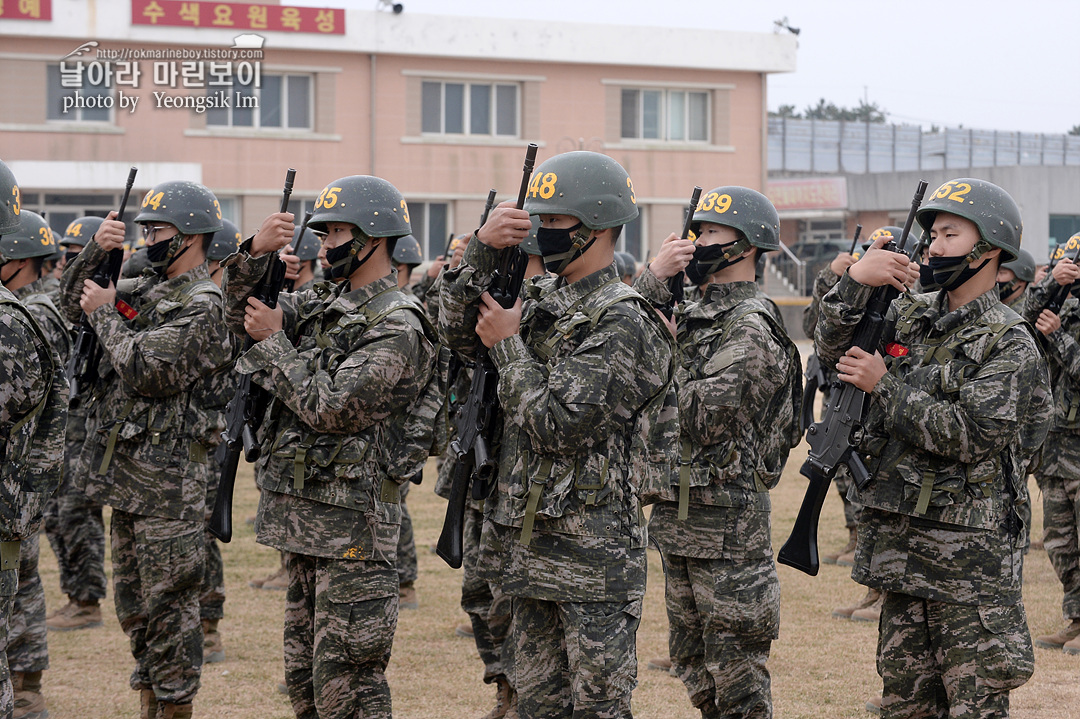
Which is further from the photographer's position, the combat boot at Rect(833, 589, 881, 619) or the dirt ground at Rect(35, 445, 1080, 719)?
the combat boot at Rect(833, 589, 881, 619)

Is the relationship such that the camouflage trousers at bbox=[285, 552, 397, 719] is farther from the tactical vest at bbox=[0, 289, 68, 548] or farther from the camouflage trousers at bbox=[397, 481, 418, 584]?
the camouflage trousers at bbox=[397, 481, 418, 584]

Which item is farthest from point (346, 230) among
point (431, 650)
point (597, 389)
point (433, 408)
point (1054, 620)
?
point (1054, 620)

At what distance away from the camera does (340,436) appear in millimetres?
5035

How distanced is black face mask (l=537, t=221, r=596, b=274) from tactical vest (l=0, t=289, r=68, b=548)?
205 cm

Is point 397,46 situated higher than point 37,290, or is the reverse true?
Result: point 397,46

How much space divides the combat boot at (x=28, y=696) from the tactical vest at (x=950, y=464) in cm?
466

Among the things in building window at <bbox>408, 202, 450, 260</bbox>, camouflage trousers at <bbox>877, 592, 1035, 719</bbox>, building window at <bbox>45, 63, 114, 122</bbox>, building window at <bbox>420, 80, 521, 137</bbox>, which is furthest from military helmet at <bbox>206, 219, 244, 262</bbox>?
building window at <bbox>420, 80, 521, 137</bbox>

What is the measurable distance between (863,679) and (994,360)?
119 inches

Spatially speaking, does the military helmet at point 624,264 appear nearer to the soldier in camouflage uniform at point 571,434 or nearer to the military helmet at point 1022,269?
the military helmet at point 1022,269

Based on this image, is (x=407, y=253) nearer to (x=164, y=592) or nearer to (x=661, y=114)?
(x=164, y=592)

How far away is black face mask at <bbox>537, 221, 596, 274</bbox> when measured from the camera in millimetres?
4484

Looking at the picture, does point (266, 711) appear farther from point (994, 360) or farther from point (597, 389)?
point (994, 360)

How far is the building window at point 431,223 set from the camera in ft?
99.5

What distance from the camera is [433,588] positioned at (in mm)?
9383
